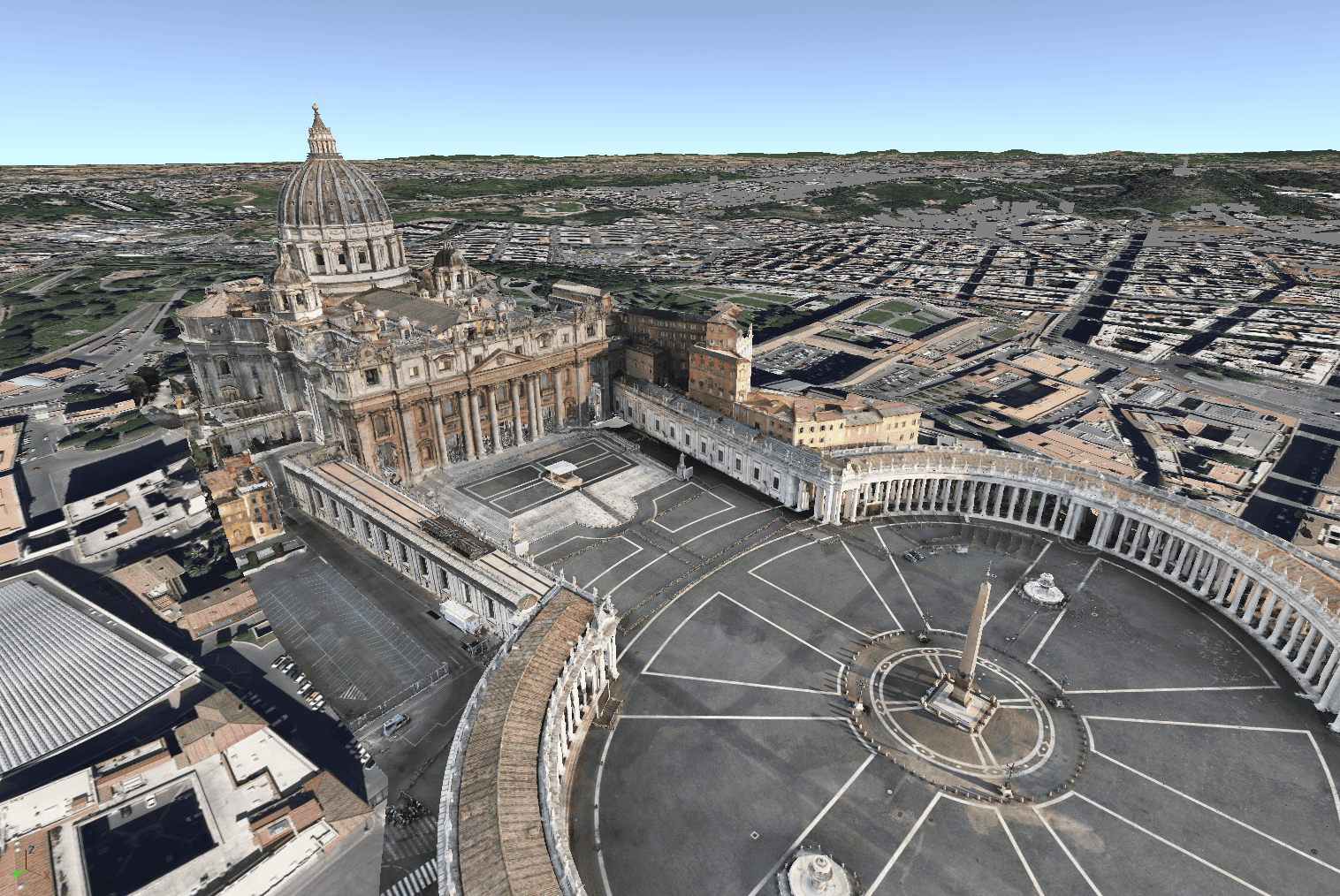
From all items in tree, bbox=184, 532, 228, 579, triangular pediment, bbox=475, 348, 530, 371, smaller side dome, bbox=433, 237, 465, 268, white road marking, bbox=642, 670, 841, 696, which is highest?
smaller side dome, bbox=433, 237, 465, 268

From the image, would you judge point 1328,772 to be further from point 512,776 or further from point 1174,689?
point 512,776

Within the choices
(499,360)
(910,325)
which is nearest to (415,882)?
(499,360)

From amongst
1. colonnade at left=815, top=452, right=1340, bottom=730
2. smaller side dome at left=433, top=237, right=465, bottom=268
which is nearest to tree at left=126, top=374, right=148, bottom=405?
smaller side dome at left=433, top=237, right=465, bottom=268

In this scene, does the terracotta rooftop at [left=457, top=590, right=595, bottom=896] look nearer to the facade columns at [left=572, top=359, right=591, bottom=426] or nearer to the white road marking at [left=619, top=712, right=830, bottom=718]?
the white road marking at [left=619, top=712, right=830, bottom=718]

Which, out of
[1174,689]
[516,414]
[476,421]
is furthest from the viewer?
[516,414]

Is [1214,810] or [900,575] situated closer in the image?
[1214,810]

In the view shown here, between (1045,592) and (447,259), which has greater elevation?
(447,259)

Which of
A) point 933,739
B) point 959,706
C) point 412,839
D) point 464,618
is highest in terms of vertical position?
point 464,618

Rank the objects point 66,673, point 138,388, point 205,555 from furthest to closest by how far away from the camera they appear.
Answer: point 138,388
point 205,555
point 66,673
